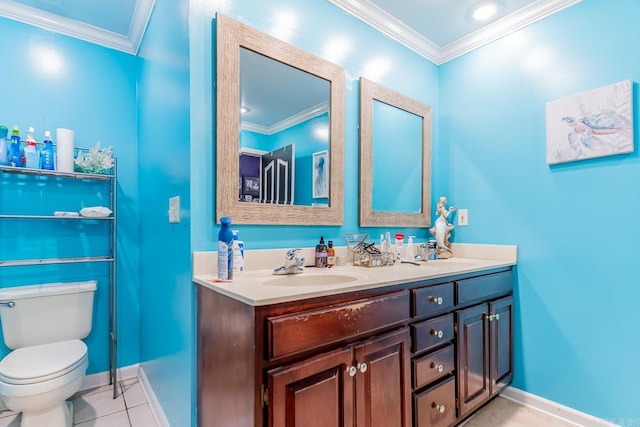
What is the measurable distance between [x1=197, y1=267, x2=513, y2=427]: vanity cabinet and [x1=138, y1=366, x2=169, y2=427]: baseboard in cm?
53

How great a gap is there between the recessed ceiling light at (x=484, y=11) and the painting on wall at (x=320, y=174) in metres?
1.34

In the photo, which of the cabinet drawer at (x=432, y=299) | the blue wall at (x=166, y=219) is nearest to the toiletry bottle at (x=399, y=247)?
the cabinet drawer at (x=432, y=299)

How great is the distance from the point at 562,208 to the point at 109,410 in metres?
2.90

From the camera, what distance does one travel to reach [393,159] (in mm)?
2148

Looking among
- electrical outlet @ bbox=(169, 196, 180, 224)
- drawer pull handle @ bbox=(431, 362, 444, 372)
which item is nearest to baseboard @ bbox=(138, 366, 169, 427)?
electrical outlet @ bbox=(169, 196, 180, 224)

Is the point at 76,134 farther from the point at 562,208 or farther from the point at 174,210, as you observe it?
the point at 562,208

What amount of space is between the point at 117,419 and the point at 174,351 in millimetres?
696

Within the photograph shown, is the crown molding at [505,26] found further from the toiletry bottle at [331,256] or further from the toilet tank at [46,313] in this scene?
the toilet tank at [46,313]

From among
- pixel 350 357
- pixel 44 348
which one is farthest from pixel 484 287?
pixel 44 348

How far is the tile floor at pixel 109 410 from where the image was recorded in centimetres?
169

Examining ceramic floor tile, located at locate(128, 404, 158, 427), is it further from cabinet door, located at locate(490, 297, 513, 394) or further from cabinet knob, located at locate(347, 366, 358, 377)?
cabinet door, located at locate(490, 297, 513, 394)

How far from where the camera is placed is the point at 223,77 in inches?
53.9

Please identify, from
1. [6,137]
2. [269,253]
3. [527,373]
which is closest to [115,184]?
[6,137]

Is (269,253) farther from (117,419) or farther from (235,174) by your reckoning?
(117,419)
